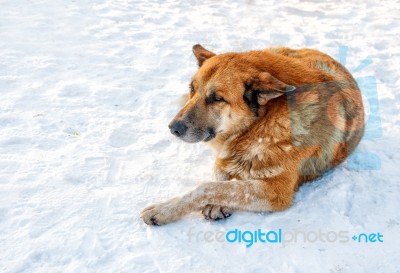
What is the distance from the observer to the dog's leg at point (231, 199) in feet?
11.0

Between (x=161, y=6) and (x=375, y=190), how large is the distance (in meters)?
5.73

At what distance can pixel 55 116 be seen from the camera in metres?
4.76

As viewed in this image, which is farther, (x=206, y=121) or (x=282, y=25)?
(x=282, y=25)

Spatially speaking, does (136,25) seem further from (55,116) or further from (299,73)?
(299,73)

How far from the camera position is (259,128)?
350 centimetres

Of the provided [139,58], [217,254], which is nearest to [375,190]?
[217,254]

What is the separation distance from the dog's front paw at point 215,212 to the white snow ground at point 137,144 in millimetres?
69

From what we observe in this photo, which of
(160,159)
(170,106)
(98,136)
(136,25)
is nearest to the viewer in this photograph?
(160,159)

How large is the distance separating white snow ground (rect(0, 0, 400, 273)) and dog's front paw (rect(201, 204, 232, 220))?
69 millimetres

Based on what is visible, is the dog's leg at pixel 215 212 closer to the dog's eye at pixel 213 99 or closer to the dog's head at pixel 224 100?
the dog's head at pixel 224 100

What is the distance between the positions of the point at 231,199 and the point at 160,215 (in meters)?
0.59

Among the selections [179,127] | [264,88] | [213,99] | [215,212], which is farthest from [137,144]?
[264,88]

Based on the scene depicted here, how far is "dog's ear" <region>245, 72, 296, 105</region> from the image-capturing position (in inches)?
131

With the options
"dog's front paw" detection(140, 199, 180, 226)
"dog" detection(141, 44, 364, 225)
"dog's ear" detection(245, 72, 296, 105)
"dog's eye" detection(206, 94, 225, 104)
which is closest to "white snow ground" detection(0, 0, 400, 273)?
"dog's front paw" detection(140, 199, 180, 226)
